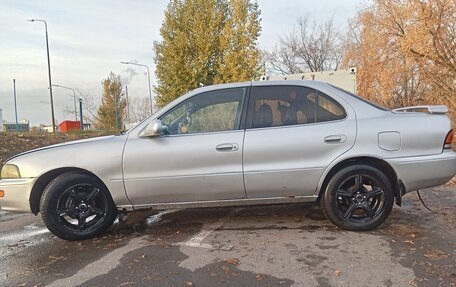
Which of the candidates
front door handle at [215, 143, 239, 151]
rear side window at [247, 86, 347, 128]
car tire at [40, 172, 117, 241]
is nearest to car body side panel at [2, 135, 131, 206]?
car tire at [40, 172, 117, 241]

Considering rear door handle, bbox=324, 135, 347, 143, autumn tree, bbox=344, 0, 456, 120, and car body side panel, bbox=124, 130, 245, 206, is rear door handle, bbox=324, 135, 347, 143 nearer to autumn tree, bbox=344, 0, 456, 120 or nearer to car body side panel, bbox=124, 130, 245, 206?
car body side panel, bbox=124, 130, 245, 206

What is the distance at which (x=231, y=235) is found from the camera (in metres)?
4.64

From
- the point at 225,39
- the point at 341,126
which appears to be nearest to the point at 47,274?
the point at 341,126

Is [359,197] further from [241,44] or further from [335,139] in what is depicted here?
[241,44]

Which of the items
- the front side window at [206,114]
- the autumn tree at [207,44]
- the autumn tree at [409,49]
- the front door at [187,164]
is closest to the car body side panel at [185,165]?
the front door at [187,164]

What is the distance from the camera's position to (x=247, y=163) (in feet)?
14.8

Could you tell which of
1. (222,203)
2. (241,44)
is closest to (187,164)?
(222,203)

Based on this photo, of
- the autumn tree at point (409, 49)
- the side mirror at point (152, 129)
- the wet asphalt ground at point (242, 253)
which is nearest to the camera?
the wet asphalt ground at point (242, 253)

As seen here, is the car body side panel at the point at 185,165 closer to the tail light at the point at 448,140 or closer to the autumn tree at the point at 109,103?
the tail light at the point at 448,140

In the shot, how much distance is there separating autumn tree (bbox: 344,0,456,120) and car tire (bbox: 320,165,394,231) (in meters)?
12.3

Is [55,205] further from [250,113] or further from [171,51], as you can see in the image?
[171,51]

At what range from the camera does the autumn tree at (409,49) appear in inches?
588

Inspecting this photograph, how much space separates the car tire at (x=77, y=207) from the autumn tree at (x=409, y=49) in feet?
45.7

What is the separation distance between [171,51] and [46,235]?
19728 mm
